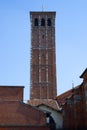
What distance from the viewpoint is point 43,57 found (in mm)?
54875

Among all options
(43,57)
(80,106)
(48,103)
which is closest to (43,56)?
(43,57)

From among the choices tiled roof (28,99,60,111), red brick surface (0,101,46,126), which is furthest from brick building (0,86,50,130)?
tiled roof (28,99,60,111)

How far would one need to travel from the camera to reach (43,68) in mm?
54406

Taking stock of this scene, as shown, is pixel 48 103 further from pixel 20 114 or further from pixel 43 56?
pixel 20 114

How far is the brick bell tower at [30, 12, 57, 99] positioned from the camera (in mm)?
52656

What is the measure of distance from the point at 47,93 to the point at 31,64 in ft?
18.6

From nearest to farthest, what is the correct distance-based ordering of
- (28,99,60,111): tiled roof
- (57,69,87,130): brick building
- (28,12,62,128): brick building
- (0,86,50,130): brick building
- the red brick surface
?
(57,69,87,130): brick building → (0,86,50,130): brick building → the red brick surface → (28,99,60,111): tiled roof → (28,12,62,128): brick building

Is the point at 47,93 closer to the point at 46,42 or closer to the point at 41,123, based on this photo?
the point at 46,42

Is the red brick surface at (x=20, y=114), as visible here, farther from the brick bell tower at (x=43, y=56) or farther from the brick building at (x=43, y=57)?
the brick bell tower at (x=43, y=56)

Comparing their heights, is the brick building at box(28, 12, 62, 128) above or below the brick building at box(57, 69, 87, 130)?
above

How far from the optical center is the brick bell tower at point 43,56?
52.7 metres

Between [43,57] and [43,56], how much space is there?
0.59ft

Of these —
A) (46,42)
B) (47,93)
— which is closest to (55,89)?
(47,93)

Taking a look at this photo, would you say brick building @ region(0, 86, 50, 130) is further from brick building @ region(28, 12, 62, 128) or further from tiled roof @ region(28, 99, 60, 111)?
brick building @ region(28, 12, 62, 128)
